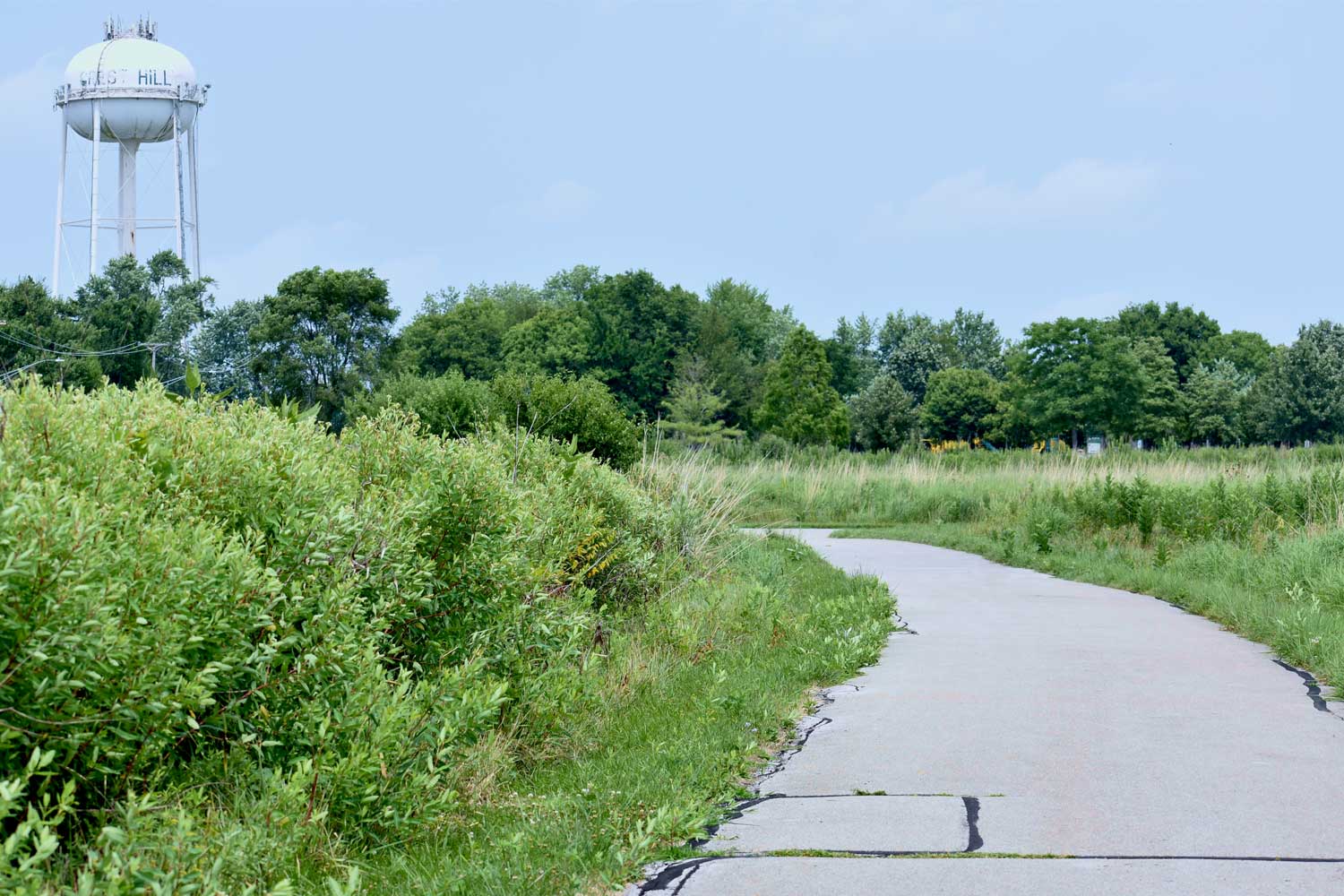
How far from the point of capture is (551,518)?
27.6ft

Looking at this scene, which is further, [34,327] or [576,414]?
[34,327]

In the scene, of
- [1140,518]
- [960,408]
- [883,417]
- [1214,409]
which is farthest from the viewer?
[960,408]

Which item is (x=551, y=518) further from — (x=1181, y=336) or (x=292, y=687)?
(x=1181, y=336)

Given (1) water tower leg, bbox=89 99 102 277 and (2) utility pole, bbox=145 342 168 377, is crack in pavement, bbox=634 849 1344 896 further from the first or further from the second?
(1) water tower leg, bbox=89 99 102 277

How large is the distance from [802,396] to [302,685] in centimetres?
6511

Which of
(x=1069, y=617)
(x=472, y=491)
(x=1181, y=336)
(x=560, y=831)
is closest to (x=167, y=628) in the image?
(x=560, y=831)

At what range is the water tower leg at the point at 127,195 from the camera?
67750mm

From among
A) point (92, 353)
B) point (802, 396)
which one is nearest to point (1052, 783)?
point (92, 353)

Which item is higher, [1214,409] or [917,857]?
[1214,409]

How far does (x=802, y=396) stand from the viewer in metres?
69.2

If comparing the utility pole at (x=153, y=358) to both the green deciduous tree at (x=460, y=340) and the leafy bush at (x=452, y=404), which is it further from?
the green deciduous tree at (x=460, y=340)

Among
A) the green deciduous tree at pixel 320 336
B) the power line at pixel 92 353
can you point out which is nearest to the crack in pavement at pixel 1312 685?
the power line at pixel 92 353

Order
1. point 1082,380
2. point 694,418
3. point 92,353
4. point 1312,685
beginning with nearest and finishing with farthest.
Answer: point 1312,685 → point 694,418 → point 92,353 → point 1082,380

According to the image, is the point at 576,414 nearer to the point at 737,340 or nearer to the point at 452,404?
the point at 452,404
